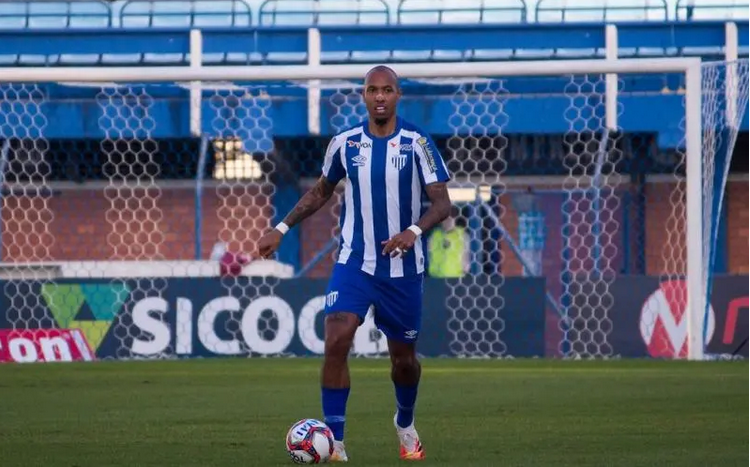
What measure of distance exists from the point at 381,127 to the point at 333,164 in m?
0.31

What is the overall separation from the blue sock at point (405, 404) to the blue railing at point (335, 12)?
681 inches

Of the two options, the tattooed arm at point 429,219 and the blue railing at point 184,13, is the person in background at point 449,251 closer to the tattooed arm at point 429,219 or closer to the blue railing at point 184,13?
the blue railing at point 184,13

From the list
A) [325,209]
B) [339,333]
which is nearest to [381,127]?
[339,333]

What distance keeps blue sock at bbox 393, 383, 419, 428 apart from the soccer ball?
566mm

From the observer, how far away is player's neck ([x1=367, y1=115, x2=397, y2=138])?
7211 millimetres

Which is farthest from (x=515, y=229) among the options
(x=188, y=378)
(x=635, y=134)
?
(x=188, y=378)

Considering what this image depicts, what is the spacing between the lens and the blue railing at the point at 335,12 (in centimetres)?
2420

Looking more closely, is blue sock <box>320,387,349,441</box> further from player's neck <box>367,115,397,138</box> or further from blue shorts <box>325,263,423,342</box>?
player's neck <box>367,115,397,138</box>

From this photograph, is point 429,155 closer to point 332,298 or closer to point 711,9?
point 332,298

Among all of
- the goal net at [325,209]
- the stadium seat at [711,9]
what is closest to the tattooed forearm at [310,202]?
the goal net at [325,209]

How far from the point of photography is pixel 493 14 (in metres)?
24.3

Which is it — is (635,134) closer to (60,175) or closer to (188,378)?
(60,175)

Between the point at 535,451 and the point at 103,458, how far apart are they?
1908 millimetres

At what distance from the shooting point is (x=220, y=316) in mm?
15359
